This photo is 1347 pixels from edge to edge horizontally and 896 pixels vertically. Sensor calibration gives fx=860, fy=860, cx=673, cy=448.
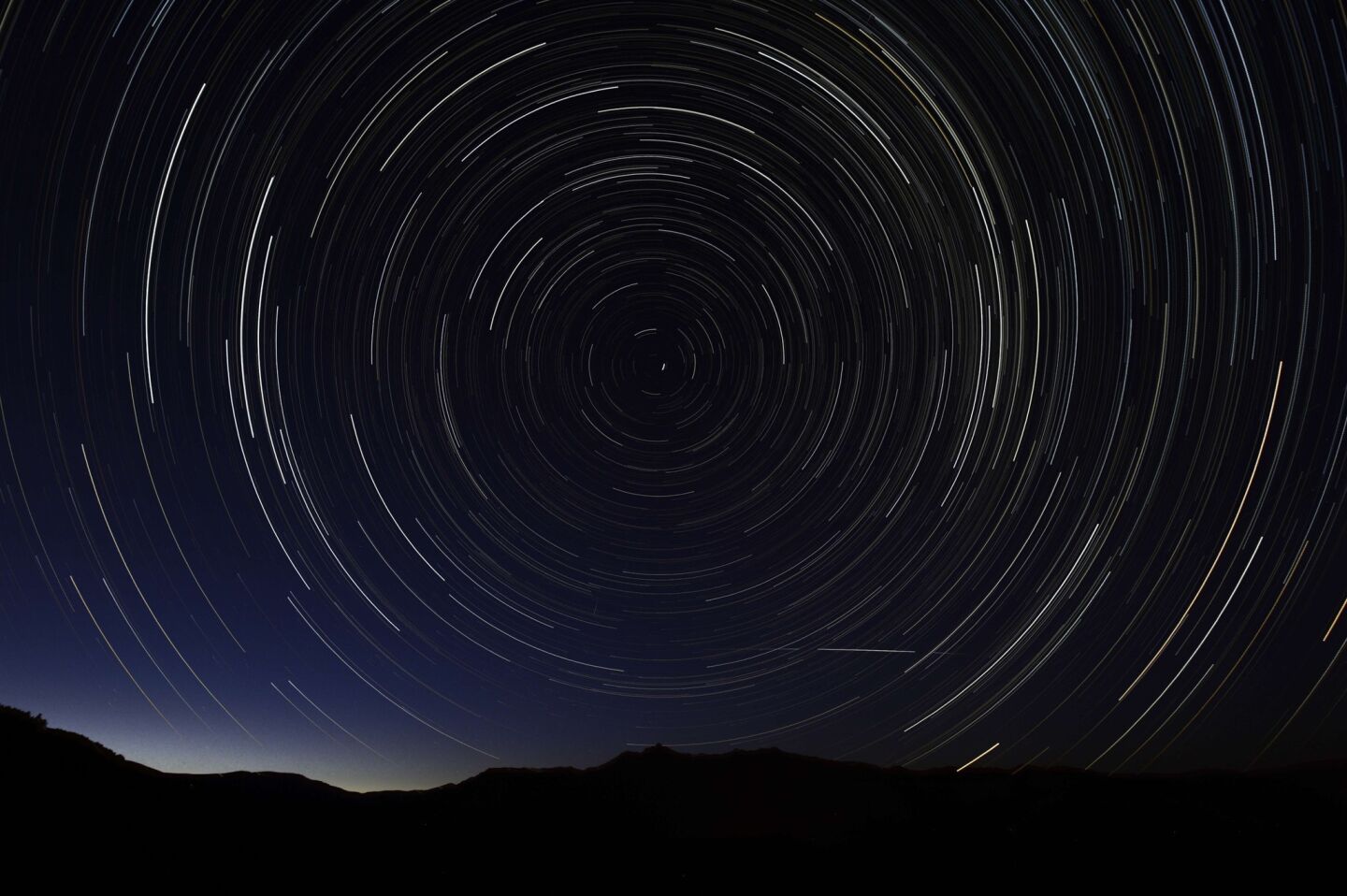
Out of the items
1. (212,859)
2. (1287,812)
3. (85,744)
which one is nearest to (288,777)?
(85,744)

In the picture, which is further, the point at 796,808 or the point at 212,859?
the point at 796,808

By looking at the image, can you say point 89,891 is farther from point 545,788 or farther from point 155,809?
point 545,788

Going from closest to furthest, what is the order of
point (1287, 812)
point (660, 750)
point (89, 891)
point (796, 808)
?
1. point (89, 891)
2. point (1287, 812)
3. point (796, 808)
4. point (660, 750)

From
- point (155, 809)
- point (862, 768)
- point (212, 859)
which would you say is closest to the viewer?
point (212, 859)

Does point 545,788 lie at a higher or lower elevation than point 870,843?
higher

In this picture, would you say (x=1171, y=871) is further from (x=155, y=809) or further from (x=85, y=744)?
(x=85, y=744)

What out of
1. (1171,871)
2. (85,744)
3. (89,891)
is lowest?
(1171,871)

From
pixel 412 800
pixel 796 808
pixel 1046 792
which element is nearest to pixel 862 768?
pixel 796 808
